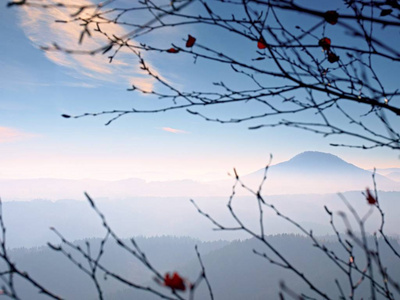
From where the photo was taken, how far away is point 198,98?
1.91 metres

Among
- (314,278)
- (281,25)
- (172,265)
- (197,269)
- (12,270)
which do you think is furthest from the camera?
(172,265)

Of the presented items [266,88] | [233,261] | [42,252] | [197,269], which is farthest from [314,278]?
[42,252]

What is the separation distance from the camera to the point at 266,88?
6.38 feet

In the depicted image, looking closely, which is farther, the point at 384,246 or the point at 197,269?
the point at 384,246

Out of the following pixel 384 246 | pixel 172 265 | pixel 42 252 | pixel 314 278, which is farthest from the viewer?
pixel 172 265

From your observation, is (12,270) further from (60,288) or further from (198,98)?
(60,288)

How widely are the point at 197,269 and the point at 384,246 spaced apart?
10798 centimetres

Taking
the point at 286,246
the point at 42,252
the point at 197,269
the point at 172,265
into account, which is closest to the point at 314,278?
the point at 286,246

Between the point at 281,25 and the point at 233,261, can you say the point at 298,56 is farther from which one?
the point at 233,261

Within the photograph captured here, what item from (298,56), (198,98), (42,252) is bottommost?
(42,252)

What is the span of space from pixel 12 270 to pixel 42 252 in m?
210

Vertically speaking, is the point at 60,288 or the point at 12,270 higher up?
the point at 12,270

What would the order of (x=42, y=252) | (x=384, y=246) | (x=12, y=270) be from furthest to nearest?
(x=42, y=252) → (x=384, y=246) → (x=12, y=270)

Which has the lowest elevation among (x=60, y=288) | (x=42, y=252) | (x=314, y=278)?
(x=60, y=288)
